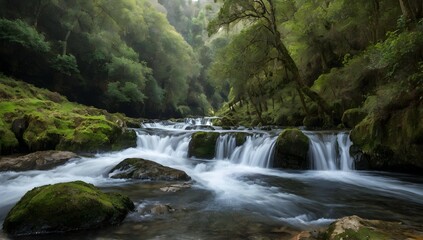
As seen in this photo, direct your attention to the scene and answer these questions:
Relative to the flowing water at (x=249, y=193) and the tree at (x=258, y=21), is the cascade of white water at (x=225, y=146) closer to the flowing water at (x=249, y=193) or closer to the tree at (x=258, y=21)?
the flowing water at (x=249, y=193)

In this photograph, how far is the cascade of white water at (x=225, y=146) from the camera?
12.3 meters

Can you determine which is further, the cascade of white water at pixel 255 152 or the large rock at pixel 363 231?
the cascade of white water at pixel 255 152

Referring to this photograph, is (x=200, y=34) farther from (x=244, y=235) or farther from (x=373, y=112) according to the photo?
(x=244, y=235)

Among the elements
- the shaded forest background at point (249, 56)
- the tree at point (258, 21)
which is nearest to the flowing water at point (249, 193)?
the shaded forest background at point (249, 56)

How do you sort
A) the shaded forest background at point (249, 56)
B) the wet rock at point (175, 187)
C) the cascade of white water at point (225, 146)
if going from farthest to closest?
1. the cascade of white water at point (225, 146)
2. the shaded forest background at point (249, 56)
3. the wet rock at point (175, 187)

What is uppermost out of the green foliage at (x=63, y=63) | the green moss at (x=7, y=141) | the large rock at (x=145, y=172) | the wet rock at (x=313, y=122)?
the green foliage at (x=63, y=63)

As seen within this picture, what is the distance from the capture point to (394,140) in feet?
27.8

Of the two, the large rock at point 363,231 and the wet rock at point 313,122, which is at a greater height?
the wet rock at point 313,122

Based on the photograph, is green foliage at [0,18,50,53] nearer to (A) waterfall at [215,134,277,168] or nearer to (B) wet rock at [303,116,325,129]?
(A) waterfall at [215,134,277,168]

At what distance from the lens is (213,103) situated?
57688 millimetres

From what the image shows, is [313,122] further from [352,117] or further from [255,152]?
[255,152]

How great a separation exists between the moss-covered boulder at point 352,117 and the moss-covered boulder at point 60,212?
1241 cm

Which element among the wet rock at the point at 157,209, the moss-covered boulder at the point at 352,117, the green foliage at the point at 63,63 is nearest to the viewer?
the wet rock at the point at 157,209

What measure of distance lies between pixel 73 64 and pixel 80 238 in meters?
23.0
